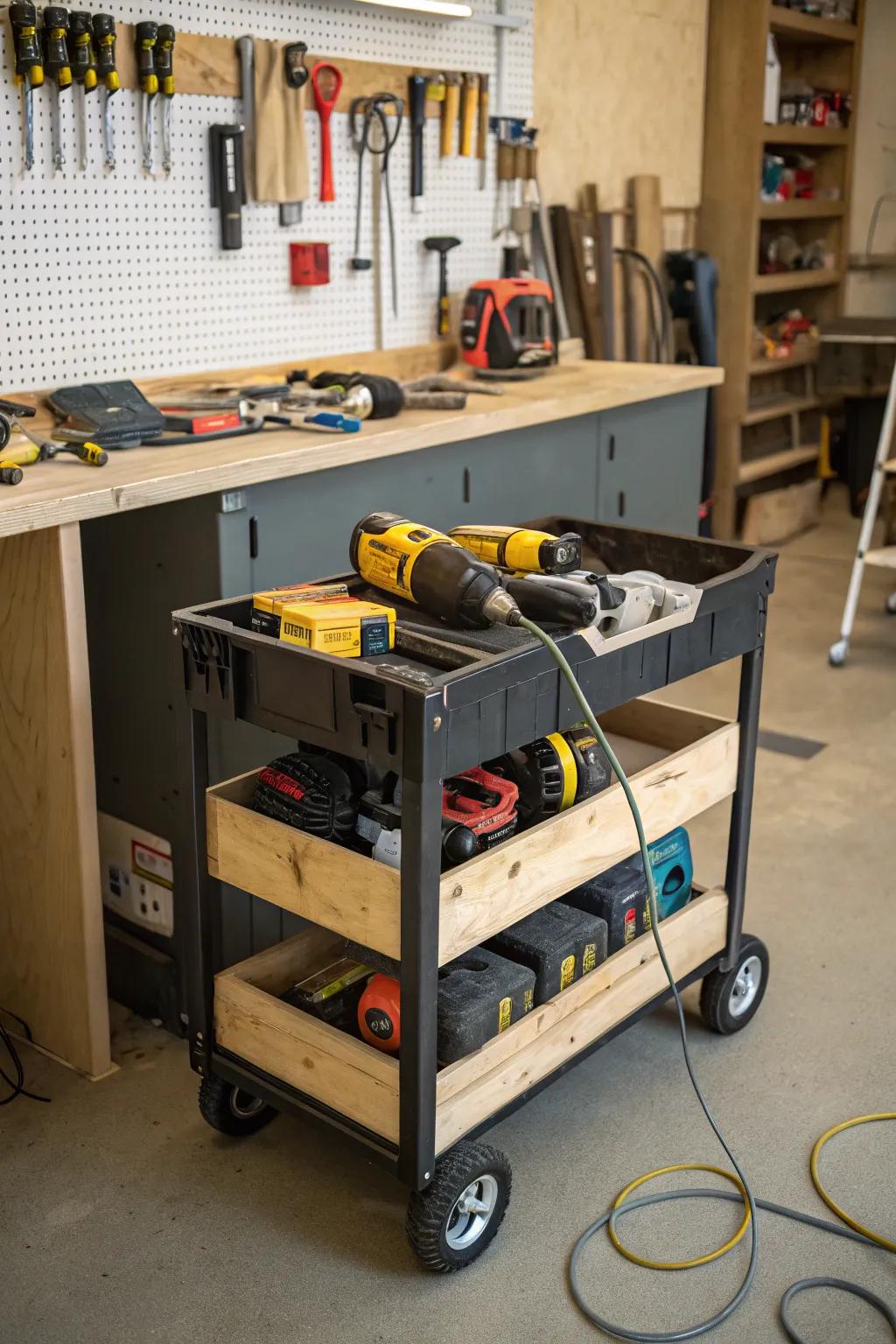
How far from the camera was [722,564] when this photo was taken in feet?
6.38

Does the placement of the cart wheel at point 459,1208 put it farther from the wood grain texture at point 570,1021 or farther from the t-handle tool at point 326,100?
the t-handle tool at point 326,100

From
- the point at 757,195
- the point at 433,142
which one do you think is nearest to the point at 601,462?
the point at 433,142

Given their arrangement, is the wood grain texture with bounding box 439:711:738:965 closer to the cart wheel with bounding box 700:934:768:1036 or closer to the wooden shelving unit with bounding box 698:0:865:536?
the cart wheel with bounding box 700:934:768:1036

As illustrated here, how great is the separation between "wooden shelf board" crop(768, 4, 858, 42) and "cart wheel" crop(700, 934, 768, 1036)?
3.78m

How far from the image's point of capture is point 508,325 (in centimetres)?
310

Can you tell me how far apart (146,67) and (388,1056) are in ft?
6.00

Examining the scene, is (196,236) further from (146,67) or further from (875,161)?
(875,161)

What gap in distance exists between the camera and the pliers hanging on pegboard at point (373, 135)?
294cm

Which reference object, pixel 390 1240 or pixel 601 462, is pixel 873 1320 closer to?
pixel 390 1240

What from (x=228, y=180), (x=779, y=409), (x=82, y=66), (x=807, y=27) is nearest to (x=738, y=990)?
(x=228, y=180)

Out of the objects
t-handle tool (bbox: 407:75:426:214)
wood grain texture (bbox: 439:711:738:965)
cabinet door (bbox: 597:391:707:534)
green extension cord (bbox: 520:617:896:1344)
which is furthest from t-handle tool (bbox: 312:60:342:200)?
green extension cord (bbox: 520:617:896:1344)

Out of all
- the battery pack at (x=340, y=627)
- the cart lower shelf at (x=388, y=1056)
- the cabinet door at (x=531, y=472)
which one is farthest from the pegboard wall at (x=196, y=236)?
the cart lower shelf at (x=388, y=1056)

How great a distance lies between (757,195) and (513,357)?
7.08 ft

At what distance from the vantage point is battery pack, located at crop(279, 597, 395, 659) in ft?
4.91
